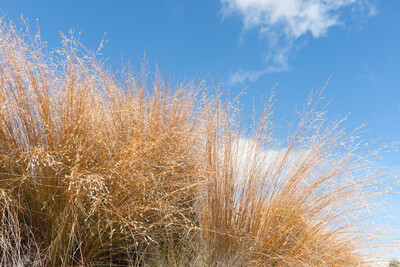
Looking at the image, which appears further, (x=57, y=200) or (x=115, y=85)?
(x=115, y=85)

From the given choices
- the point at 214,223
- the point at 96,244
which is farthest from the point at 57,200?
the point at 214,223

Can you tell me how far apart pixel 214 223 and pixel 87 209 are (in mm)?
830

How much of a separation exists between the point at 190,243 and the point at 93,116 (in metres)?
1.14

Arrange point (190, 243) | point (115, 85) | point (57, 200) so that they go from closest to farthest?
point (57, 200)
point (190, 243)
point (115, 85)

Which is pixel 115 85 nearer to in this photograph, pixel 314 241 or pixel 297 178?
pixel 297 178

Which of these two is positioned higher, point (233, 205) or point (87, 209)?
point (233, 205)

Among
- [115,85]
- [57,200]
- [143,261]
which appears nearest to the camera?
[57,200]

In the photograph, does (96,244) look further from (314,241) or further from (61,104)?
(314,241)

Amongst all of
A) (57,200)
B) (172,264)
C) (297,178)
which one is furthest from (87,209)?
(297,178)

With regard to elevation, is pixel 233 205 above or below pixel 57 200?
above

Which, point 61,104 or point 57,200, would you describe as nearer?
point 57,200

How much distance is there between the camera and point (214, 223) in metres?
2.27

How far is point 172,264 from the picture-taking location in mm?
2271

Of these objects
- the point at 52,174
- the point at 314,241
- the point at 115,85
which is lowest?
the point at 52,174
